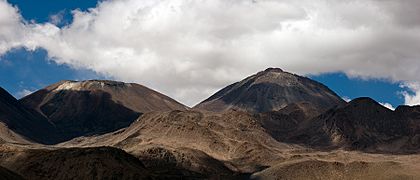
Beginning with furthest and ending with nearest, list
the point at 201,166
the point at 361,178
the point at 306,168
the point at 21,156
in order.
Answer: the point at 201,166 → the point at 306,168 → the point at 361,178 → the point at 21,156

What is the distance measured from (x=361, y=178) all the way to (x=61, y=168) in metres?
75.2

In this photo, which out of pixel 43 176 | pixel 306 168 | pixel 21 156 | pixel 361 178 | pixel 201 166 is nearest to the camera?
pixel 43 176

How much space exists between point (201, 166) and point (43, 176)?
71.3 meters

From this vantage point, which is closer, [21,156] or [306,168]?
[21,156]

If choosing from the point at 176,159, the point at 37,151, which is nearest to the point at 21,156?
the point at 37,151

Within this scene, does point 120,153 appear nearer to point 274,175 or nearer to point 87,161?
point 87,161

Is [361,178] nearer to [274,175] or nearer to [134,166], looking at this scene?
[274,175]

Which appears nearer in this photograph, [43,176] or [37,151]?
[43,176]

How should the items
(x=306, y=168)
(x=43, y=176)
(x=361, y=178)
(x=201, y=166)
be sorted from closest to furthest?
1. (x=43, y=176)
2. (x=361, y=178)
3. (x=306, y=168)
4. (x=201, y=166)

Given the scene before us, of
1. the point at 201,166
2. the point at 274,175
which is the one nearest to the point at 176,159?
the point at 201,166

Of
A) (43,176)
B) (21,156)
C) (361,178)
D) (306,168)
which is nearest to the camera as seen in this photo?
(43,176)

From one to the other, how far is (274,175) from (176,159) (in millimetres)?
39182

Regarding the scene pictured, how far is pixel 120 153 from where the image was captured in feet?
490

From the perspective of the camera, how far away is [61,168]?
137000 millimetres
